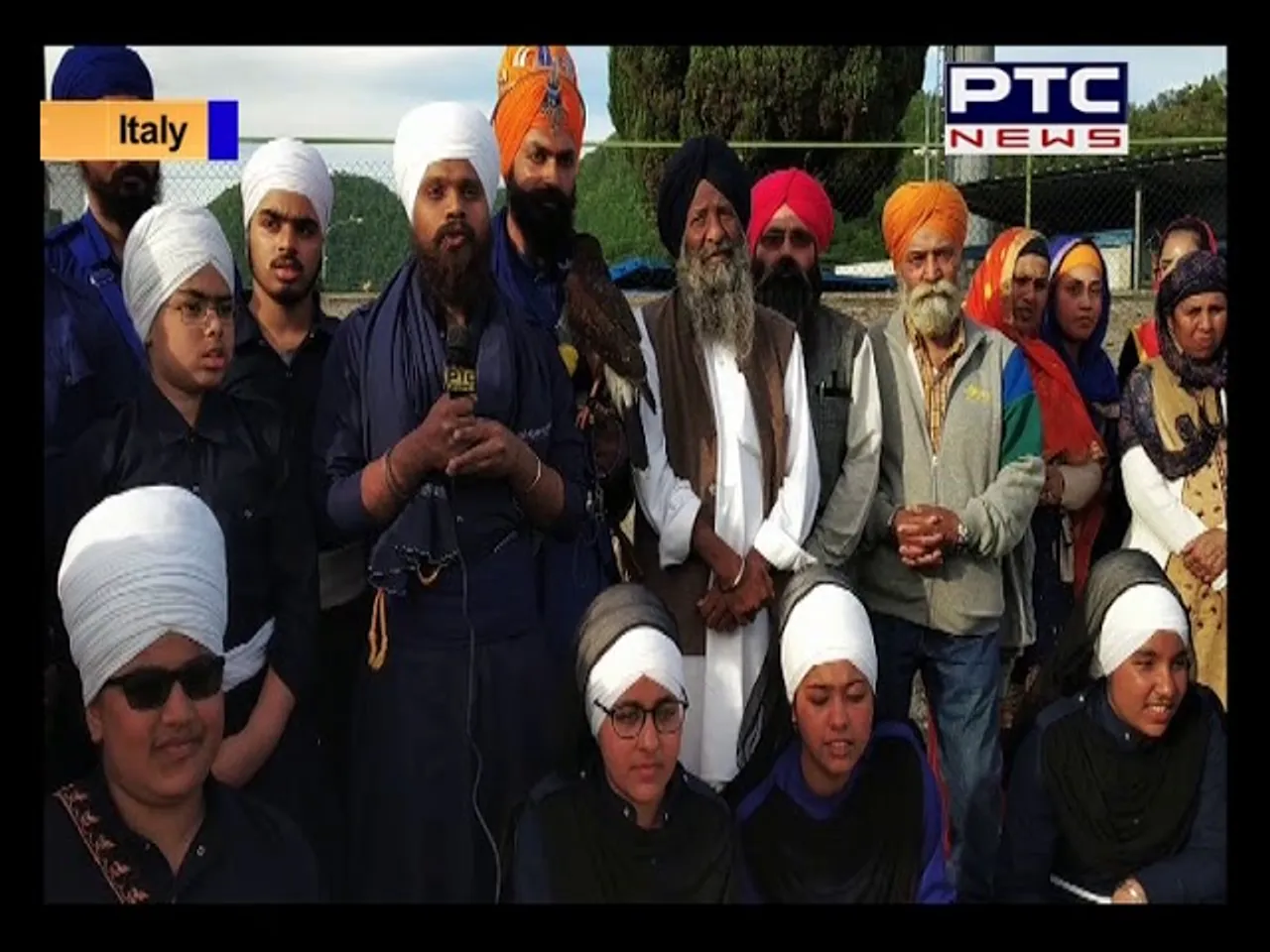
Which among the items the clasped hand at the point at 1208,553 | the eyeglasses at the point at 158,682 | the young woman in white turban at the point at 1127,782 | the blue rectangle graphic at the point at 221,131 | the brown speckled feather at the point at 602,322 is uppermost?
the blue rectangle graphic at the point at 221,131

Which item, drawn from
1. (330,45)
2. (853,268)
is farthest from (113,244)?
(853,268)

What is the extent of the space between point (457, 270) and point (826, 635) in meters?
1.35

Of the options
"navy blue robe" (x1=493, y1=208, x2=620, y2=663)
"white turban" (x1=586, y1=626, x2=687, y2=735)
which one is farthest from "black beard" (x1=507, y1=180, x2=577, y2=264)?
"white turban" (x1=586, y1=626, x2=687, y2=735)

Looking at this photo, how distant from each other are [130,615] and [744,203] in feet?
6.38

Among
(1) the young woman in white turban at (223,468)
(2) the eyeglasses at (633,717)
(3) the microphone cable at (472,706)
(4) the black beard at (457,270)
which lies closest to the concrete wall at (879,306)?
(4) the black beard at (457,270)

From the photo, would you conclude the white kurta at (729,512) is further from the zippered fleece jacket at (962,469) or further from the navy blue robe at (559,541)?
the zippered fleece jacket at (962,469)

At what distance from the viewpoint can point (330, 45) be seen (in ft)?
14.7

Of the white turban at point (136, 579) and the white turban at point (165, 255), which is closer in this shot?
the white turban at point (136, 579)

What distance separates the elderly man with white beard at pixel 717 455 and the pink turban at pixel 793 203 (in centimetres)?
18

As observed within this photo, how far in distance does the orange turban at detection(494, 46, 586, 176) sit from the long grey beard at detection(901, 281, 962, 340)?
43.0 inches

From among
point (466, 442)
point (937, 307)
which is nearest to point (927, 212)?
point (937, 307)

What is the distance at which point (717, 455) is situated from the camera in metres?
4.54

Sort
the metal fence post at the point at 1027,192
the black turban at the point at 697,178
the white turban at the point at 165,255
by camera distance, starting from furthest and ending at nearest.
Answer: the metal fence post at the point at 1027,192, the black turban at the point at 697,178, the white turban at the point at 165,255

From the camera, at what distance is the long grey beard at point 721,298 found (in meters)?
4.48
